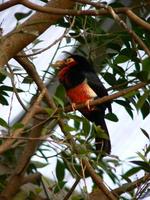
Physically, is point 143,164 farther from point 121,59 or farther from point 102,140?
point 121,59

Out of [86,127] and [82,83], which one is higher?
[82,83]

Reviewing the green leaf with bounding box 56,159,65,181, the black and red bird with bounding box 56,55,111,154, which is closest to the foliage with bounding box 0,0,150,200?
the green leaf with bounding box 56,159,65,181

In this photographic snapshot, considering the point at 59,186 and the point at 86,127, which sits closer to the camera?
the point at 86,127

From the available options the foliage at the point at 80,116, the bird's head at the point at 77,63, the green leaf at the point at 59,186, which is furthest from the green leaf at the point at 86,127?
the bird's head at the point at 77,63

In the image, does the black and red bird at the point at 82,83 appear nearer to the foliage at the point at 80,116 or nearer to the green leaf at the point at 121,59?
the foliage at the point at 80,116

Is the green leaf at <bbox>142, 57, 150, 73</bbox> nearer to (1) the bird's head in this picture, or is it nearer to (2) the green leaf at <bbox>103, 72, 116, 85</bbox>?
(2) the green leaf at <bbox>103, 72, 116, 85</bbox>

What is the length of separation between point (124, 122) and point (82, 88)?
861 millimetres

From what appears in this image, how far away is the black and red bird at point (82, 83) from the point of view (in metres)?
1.87

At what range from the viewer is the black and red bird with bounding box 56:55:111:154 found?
187 cm

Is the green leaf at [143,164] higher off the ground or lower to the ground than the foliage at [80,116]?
lower

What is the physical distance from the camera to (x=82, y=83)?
6.55 ft

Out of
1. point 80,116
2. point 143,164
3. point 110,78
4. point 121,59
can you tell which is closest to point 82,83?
point 110,78

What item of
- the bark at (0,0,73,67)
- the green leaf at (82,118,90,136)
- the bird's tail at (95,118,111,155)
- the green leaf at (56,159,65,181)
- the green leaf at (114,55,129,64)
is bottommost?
the green leaf at (56,159,65,181)

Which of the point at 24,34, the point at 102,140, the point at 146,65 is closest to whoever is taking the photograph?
the point at 146,65
